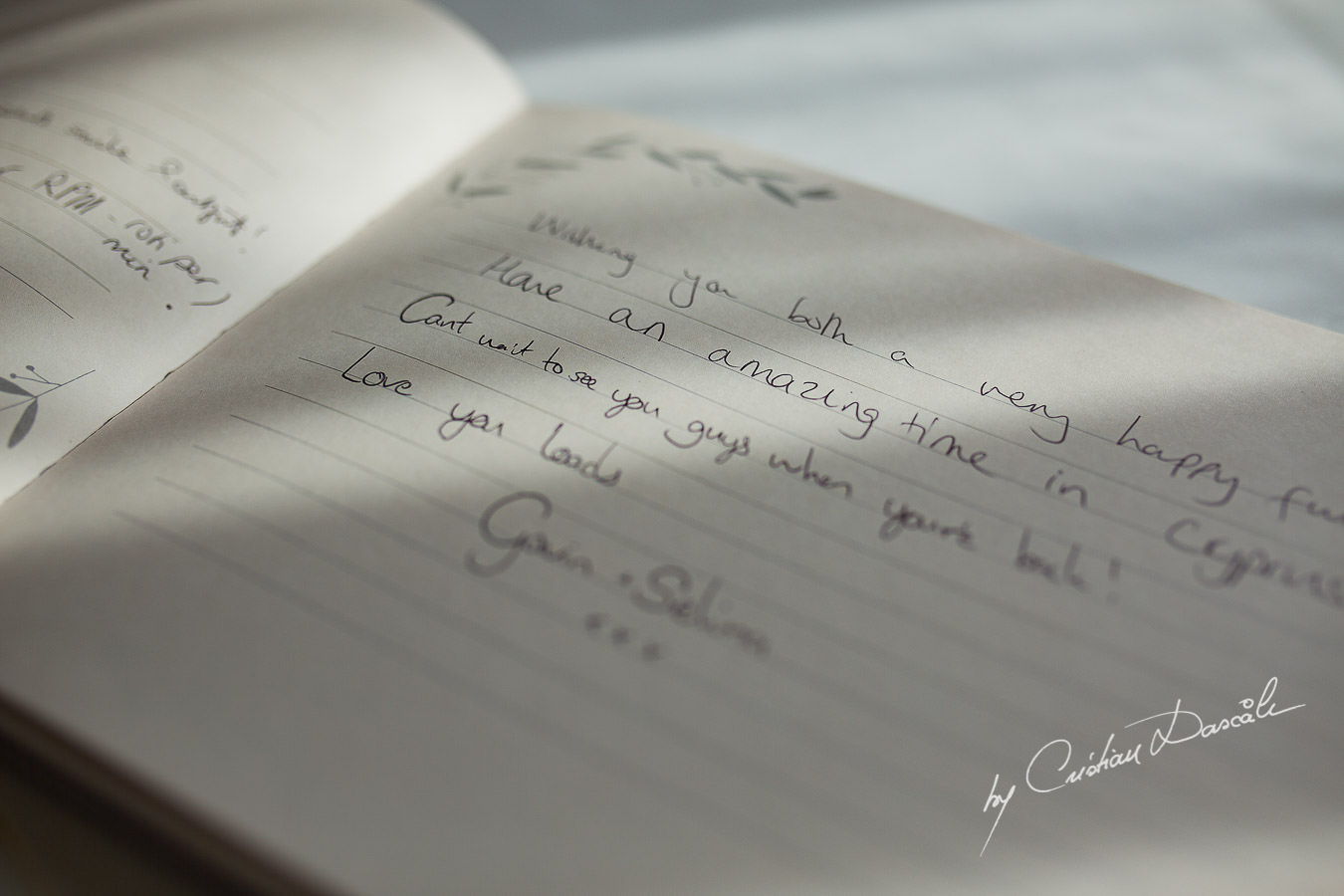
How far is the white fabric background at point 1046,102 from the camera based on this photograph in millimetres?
540

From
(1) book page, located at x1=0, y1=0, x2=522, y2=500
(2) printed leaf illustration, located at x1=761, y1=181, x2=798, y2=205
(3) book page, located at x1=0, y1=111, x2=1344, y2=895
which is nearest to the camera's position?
(3) book page, located at x1=0, y1=111, x2=1344, y2=895

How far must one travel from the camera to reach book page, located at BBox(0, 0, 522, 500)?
1.34 ft

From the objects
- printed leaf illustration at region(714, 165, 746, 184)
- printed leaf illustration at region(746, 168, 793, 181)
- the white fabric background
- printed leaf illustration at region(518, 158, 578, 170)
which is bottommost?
printed leaf illustration at region(518, 158, 578, 170)

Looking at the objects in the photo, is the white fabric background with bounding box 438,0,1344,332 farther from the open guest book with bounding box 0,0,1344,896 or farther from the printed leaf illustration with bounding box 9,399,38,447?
the printed leaf illustration with bounding box 9,399,38,447

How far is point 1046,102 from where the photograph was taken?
2.15ft

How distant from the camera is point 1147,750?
302mm

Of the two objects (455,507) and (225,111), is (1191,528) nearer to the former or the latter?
(455,507)

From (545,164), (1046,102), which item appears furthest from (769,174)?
(1046,102)

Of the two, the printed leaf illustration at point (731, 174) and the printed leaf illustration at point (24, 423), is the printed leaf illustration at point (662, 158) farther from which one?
the printed leaf illustration at point (24, 423)

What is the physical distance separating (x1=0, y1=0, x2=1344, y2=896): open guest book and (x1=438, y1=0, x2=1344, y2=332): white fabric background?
0.34 feet

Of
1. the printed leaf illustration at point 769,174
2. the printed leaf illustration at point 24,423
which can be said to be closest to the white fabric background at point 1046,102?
the printed leaf illustration at point 769,174
